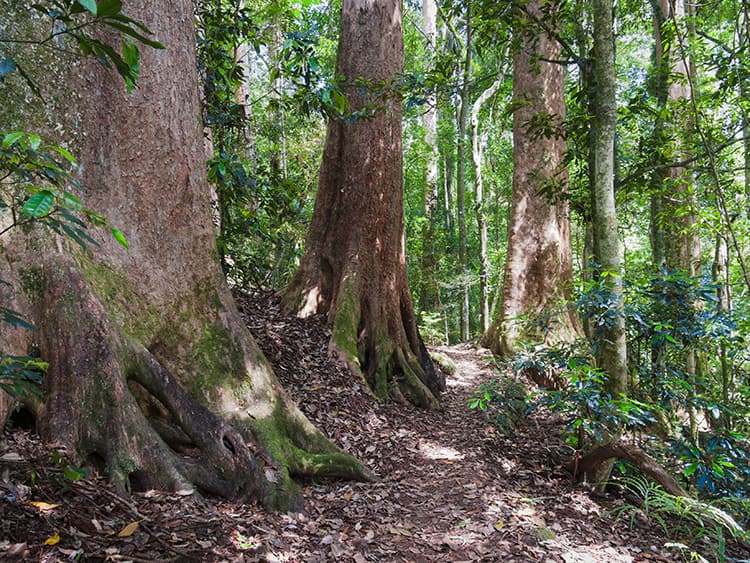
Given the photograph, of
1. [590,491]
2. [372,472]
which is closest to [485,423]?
[590,491]

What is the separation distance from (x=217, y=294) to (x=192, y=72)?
1.81 metres

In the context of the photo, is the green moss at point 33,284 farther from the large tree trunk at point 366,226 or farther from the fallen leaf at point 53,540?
the large tree trunk at point 366,226

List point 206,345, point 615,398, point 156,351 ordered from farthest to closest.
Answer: point 615,398
point 206,345
point 156,351

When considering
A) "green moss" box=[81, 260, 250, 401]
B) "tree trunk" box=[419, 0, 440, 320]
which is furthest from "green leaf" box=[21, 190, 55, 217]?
"tree trunk" box=[419, 0, 440, 320]

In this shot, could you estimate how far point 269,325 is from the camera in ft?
20.5

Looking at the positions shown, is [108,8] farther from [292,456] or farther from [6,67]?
[292,456]

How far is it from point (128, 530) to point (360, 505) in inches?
76.0

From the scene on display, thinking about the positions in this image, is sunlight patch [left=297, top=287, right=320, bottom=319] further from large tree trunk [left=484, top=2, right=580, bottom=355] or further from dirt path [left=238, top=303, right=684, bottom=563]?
large tree trunk [left=484, top=2, right=580, bottom=355]

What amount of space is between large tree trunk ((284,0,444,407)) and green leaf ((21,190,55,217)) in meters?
5.00

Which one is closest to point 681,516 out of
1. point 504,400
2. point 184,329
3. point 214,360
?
point 504,400

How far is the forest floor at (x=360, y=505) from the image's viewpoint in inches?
85.4

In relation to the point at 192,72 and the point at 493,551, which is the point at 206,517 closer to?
the point at 493,551

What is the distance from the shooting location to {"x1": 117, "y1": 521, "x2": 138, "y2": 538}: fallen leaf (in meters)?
2.21

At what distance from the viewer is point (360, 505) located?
3.74 meters
